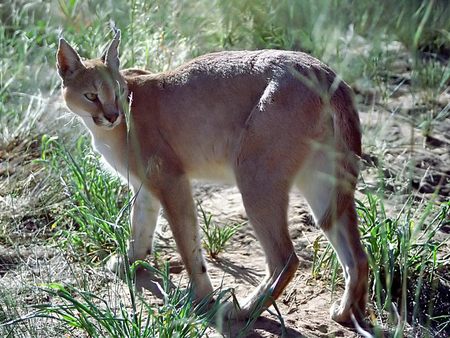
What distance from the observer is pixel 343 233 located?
4090mm

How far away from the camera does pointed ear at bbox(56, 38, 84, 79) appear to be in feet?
14.4

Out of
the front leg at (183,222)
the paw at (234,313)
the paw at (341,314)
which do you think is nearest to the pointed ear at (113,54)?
the front leg at (183,222)

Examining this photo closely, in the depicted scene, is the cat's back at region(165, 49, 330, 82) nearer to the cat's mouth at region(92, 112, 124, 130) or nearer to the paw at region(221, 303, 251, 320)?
the cat's mouth at region(92, 112, 124, 130)

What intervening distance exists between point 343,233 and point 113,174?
4.64 feet

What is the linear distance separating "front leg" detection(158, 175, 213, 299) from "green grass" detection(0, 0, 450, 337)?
0.17m

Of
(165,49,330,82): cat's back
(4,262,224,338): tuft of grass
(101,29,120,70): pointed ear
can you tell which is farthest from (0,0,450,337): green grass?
(101,29,120,70): pointed ear

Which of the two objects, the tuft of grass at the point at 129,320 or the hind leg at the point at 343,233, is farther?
the hind leg at the point at 343,233

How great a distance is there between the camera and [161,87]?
4516 millimetres

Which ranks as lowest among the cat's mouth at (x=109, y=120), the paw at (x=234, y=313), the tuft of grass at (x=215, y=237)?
the tuft of grass at (x=215, y=237)

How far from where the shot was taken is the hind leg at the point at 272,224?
13.1ft

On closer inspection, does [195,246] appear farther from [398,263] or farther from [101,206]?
[398,263]

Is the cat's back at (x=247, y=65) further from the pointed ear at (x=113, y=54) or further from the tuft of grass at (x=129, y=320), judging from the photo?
the tuft of grass at (x=129, y=320)

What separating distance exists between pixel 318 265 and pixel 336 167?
650 millimetres

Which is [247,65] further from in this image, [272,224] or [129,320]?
[129,320]
